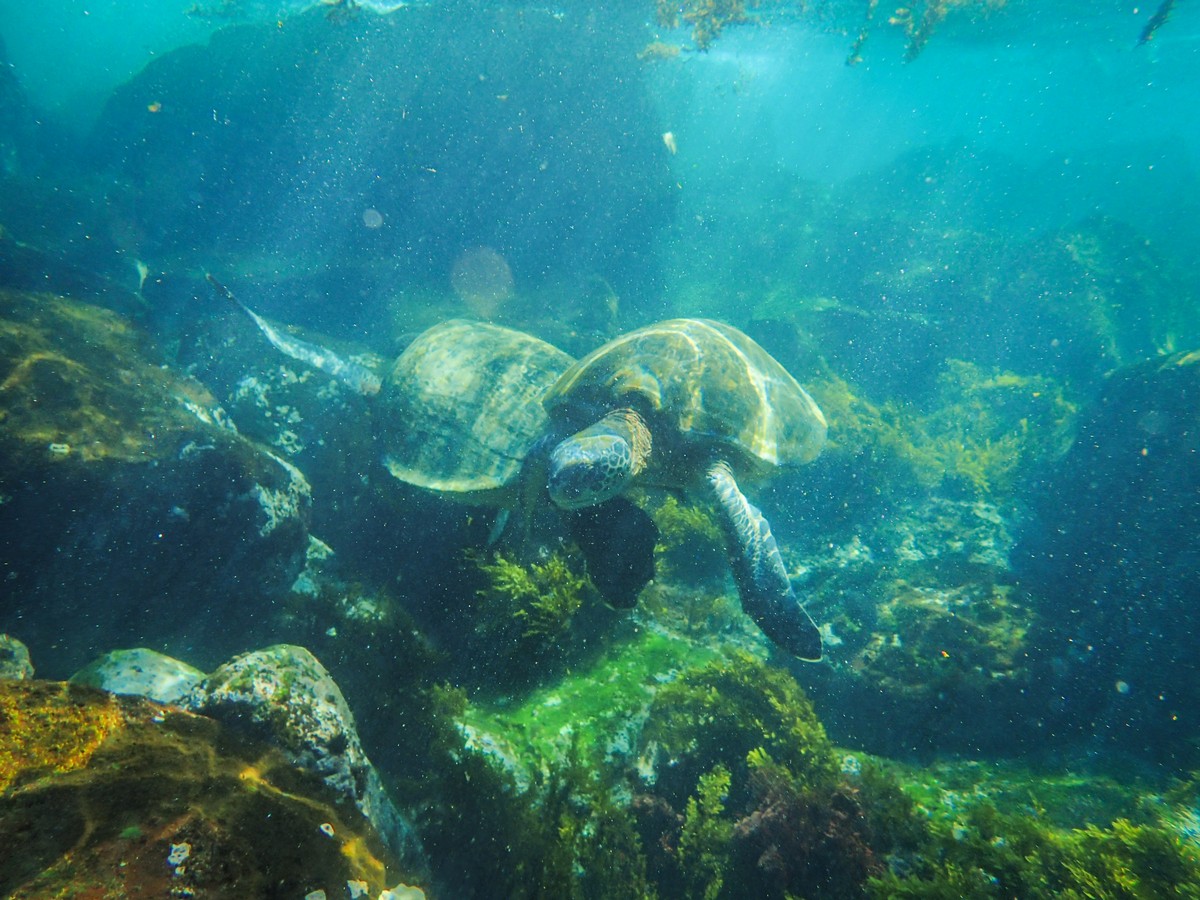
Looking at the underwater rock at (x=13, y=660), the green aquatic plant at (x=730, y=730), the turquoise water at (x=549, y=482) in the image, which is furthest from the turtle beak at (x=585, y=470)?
the underwater rock at (x=13, y=660)

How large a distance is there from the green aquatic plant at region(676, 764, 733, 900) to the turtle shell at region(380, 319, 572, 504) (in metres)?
3.38

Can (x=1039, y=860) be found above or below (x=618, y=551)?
above

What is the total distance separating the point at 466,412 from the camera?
5770 millimetres

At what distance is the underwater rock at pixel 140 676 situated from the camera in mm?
3090

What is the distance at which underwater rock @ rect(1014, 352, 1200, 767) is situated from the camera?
508cm

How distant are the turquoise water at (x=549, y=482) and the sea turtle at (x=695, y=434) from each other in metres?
0.07

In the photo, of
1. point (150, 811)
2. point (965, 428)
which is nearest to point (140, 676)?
point (150, 811)

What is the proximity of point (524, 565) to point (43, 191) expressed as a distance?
23738 mm

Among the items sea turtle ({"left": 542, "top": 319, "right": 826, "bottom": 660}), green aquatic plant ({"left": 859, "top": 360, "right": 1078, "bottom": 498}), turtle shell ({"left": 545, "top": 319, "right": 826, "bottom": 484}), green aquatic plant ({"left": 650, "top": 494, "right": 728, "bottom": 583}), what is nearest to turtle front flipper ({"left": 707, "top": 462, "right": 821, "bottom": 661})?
sea turtle ({"left": 542, "top": 319, "right": 826, "bottom": 660})

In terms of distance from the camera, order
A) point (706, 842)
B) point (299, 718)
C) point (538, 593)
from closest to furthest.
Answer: point (299, 718)
point (706, 842)
point (538, 593)

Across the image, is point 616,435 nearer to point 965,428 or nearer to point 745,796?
point 745,796

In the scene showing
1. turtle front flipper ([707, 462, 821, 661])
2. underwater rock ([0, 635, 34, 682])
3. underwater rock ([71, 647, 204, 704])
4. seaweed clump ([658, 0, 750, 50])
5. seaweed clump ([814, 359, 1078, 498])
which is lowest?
underwater rock ([0, 635, 34, 682])

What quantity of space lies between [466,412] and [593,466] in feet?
7.30

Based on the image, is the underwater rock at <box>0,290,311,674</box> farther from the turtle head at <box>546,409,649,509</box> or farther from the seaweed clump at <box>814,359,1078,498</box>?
the seaweed clump at <box>814,359,1078,498</box>
